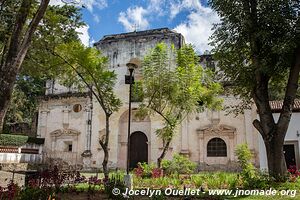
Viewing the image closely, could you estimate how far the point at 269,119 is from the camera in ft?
31.4

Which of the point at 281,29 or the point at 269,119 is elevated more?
the point at 281,29

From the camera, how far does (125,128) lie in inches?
936

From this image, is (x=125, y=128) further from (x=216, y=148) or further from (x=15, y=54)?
(x=15, y=54)

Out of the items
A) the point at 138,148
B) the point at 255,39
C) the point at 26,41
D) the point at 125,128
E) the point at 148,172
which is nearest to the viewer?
the point at 26,41

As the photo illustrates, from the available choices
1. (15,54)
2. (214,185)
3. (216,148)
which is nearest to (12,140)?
(216,148)

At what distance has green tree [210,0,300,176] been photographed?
30.3ft

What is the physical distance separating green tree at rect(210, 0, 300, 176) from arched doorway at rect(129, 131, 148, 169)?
1305 cm

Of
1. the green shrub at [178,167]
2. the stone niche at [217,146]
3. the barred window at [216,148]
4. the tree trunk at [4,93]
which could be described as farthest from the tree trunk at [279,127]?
the barred window at [216,148]

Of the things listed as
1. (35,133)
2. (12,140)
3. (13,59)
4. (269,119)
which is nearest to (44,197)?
(13,59)

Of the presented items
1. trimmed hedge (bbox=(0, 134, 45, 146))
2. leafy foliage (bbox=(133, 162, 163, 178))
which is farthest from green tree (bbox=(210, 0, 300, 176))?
trimmed hedge (bbox=(0, 134, 45, 146))

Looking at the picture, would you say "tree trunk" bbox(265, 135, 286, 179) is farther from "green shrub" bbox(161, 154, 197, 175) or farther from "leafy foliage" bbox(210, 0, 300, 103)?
"green shrub" bbox(161, 154, 197, 175)

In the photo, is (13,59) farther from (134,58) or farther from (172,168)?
(134,58)

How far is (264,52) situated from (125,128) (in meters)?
15.5

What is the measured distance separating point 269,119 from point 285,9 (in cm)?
354
